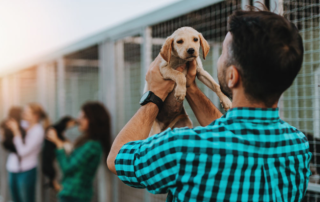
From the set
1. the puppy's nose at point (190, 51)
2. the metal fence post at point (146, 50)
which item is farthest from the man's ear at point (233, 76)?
the metal fence post at point (146, 50)

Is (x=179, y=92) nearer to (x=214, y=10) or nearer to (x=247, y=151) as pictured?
(x=247, y=151)

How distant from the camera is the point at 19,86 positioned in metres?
4.72

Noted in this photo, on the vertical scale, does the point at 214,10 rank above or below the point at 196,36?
above

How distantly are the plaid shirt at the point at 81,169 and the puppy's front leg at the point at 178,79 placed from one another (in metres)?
1.80

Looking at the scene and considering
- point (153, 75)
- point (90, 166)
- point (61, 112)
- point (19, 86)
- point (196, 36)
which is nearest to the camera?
point (196, 36)

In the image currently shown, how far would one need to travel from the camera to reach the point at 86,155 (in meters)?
2.56

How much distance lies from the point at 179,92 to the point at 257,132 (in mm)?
262

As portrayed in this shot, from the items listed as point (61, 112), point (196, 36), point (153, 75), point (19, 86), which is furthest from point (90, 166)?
point (19, 86)

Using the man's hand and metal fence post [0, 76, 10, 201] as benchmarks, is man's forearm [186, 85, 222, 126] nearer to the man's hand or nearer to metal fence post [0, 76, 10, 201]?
the man's hand

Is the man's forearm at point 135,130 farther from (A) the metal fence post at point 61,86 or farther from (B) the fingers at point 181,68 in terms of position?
(A) the metal fence post at point 61,86

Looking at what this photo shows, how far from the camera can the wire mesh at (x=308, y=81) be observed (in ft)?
5.11

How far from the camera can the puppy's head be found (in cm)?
84

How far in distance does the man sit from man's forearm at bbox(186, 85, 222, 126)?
25 centimetres

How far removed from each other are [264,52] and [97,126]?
2204 mm
